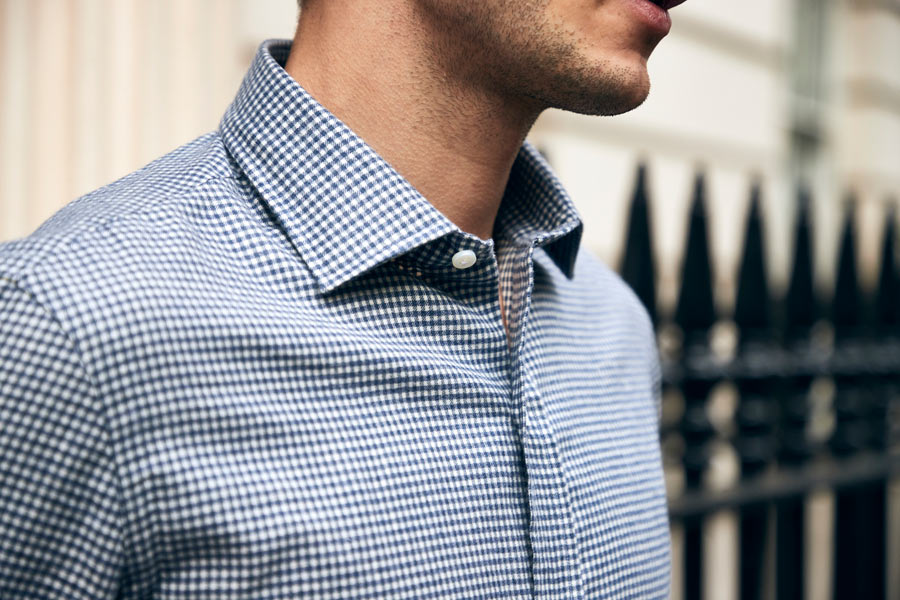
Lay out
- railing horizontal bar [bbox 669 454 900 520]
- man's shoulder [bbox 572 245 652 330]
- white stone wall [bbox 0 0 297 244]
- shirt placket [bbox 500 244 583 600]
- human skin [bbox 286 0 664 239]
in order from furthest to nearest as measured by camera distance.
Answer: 1. railing horizontal bar [bbox 669 454 900 520]
2. white stone wall [bbox 0 0 297 244]
3. man's shoulder [bbox 572 245 652 330]
4. human skin [bbox 286 0 664 239]
5. shirt placket [bbox 500 244 583 600]

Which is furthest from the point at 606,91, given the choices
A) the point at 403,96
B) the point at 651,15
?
the point at 403,96

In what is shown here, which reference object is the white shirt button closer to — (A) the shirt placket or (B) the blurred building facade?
(A) the shirt placket

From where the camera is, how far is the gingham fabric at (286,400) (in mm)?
985

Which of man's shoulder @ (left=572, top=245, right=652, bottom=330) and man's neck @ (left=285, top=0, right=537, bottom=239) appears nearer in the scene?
man's neck @ (left=285, top=0, right=537, bottom=239)

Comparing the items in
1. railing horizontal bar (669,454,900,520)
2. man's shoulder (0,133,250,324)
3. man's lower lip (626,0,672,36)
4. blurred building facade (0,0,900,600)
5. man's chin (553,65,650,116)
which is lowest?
railing horizontal bar (669,454,900,520)

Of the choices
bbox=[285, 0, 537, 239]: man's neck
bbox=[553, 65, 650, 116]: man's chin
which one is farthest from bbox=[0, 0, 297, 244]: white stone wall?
bbox=[553, 65, 650, 116]: man's chin

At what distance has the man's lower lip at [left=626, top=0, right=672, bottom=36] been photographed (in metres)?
1.42

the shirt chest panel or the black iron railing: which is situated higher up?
the shirt chest panel

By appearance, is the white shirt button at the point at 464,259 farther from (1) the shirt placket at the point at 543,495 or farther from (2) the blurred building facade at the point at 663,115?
(2) the blurred building facade at the point at 663,115

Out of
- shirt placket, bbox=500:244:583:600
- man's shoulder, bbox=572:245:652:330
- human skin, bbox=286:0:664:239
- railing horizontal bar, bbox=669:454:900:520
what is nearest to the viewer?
shirt placket, bbox=500:244:583:600

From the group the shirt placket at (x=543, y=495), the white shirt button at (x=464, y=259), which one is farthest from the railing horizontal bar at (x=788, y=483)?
the white shirt button at (x=464, y=259)

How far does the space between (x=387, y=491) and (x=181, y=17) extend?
1.79 metres

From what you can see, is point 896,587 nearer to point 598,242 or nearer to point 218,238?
point 598,242

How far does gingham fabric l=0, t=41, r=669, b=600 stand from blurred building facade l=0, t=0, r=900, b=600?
120 cm
